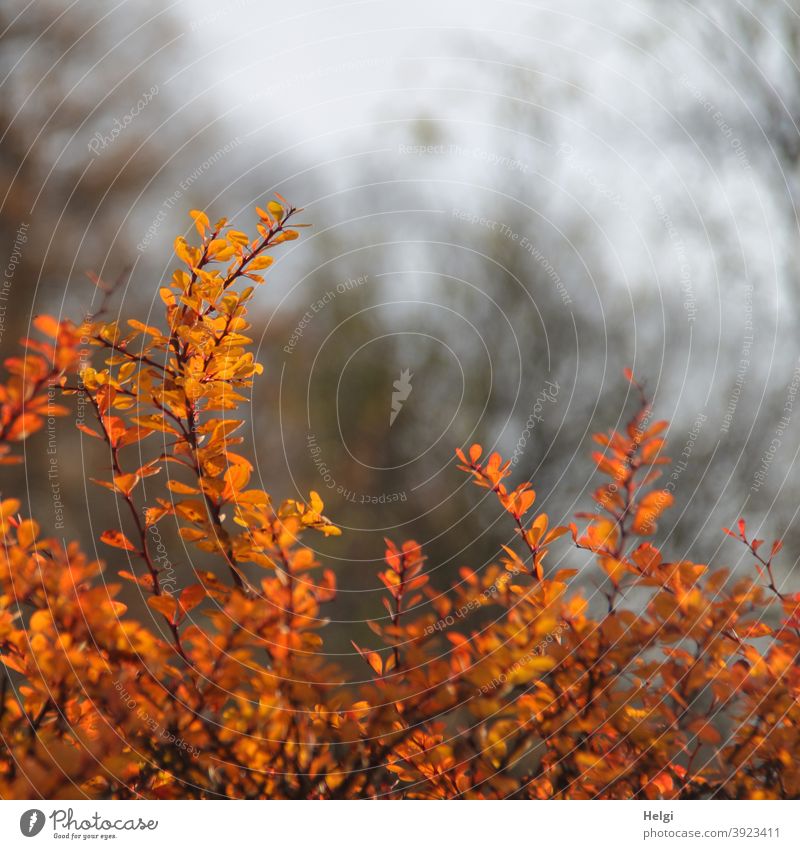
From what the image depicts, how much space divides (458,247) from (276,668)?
136cm

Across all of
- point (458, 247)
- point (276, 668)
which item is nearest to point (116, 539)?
point (276, 668)

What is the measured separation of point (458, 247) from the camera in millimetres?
1871

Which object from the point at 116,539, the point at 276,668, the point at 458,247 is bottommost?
the point at 276,668

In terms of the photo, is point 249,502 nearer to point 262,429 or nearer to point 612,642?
point 612,642

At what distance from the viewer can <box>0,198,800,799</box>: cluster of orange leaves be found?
2.55 ft

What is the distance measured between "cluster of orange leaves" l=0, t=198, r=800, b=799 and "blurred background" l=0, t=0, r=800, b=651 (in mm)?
646

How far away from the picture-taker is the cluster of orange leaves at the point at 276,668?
2.55ft

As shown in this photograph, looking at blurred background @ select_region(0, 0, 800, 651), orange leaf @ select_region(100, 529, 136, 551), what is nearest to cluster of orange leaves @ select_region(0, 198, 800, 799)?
orange leaf @ select_region(100, 529, 136, 551)

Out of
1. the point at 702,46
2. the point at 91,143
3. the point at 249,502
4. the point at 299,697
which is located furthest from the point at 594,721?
the point at 91,143

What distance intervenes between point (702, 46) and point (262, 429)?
55.2 inches

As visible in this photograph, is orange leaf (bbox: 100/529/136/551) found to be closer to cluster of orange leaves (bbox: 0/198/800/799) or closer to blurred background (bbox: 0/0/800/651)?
cluster of orange leaves (bbox: 0/198/800/799)

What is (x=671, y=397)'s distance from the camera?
1.60 m

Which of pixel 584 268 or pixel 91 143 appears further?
pixel 584 268

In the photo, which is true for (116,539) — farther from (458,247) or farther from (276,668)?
(458,247)
